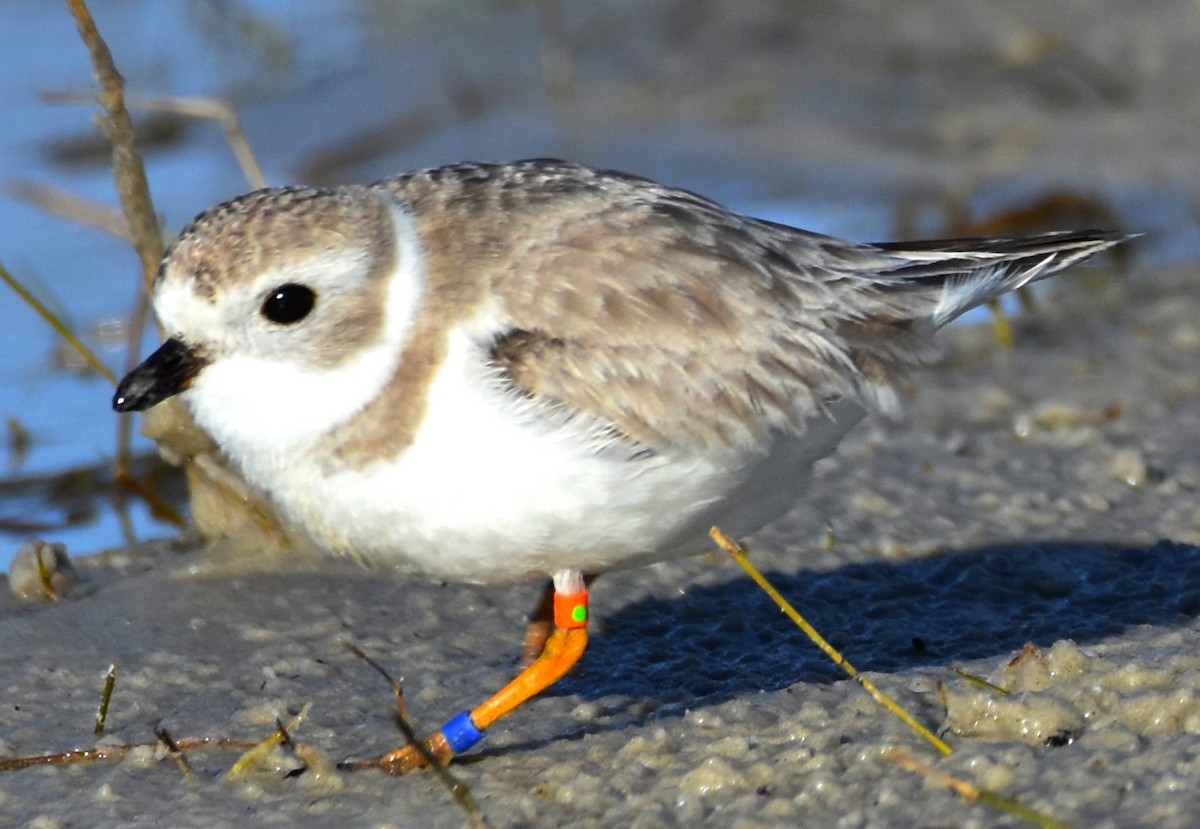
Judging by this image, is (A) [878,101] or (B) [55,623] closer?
(B) [55,623]

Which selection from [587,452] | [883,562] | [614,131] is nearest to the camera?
[587,452]

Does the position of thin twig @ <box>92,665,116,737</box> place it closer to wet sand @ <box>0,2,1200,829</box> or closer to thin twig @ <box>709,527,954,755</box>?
wet sand @ <box>0,2,1200,829</box>

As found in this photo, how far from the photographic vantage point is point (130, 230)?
4.70m

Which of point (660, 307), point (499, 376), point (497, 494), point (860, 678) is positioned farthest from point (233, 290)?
point (860, 678)

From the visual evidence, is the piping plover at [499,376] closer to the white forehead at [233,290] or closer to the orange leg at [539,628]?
the white forehead at [233,290]

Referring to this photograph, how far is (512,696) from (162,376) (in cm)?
96

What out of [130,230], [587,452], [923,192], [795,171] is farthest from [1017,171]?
[587,452]

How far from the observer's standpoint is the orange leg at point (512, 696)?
3.51 meters

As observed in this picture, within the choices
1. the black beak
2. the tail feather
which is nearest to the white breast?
the black beak

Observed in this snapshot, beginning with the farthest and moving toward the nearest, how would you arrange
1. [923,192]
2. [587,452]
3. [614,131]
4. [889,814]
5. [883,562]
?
[614,131] < [923,192] < [883,562] < [587,452] < [889,814]

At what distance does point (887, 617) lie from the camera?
4.32 m

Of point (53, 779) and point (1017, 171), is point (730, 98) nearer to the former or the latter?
point (1017, 171)

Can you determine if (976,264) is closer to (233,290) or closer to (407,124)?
(233,290)

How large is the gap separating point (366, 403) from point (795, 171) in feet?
17.1
